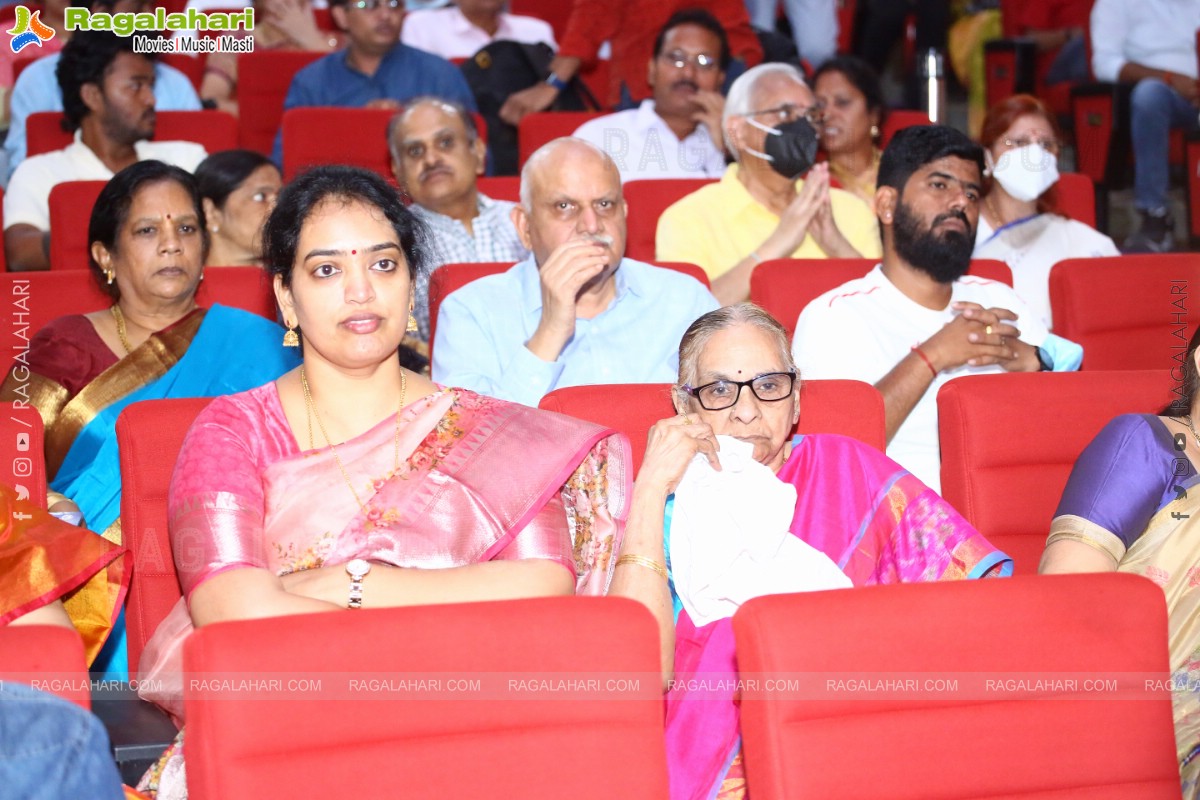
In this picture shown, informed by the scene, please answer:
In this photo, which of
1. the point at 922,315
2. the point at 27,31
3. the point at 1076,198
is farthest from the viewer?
the point at 27,31

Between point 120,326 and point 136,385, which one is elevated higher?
point 120,326

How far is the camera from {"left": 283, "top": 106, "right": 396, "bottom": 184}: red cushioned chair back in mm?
4621

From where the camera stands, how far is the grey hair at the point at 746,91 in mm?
4223

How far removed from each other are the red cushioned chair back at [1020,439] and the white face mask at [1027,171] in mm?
1733

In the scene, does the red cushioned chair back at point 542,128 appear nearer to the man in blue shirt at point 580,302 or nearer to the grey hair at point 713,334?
the man in blue shirt at point 580,302

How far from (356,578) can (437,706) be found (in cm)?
53

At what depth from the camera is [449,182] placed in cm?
407

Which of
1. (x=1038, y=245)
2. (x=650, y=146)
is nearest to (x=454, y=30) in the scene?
(x=650, y=146)

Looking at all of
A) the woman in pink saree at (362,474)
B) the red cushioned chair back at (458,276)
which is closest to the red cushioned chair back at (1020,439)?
the woman in pink saree at (362,474)

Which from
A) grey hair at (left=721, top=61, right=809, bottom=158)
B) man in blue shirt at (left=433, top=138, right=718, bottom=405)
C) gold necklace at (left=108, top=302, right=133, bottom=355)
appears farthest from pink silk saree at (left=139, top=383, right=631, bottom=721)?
grey hair at (left=721, top=61, right=809, bottom=158)

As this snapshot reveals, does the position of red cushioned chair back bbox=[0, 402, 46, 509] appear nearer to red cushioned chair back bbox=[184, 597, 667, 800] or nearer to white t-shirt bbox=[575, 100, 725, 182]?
red cushioned chair back bbox=[184, 597, 667, 800]

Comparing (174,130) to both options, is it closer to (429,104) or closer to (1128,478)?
(429,104)

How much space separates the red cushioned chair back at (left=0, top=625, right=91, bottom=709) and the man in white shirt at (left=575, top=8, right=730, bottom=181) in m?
3.53

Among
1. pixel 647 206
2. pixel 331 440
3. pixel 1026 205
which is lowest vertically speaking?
pixel 331 440
